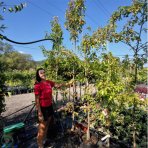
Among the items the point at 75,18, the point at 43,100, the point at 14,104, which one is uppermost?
the point at 75,18

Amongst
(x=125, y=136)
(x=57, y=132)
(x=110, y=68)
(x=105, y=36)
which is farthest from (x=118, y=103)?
(x=57, y=132)

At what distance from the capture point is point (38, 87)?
4.43 m

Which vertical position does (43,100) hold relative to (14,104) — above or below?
above

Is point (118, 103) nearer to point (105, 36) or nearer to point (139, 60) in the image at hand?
point (139, 60)

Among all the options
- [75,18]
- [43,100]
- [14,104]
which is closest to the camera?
[43,100]

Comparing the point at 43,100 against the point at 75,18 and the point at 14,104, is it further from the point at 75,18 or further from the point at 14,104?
the point at 14,104

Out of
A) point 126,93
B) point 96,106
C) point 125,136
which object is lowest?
point 125,136

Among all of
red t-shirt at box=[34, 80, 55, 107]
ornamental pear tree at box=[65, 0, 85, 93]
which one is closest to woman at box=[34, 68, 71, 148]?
red t-shirt at box=[34, 80, 55, 107]

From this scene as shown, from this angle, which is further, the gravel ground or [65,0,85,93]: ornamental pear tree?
the gravel ground

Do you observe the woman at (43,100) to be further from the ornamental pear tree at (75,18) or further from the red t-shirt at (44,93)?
the ornamental pear tree at (75,18)

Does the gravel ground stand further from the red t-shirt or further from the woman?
the red t-shirt

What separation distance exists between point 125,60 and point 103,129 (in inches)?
99.5

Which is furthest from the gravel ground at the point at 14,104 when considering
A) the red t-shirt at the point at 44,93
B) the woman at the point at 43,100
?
the red t-shirt at the point at 44,93

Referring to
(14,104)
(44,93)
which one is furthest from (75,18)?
(14,104)
